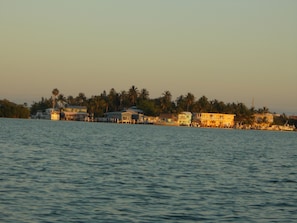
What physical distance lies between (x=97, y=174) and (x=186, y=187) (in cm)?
625

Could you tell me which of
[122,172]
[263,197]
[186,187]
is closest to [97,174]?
[122,172]

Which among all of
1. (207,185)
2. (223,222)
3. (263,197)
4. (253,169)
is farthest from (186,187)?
(253,169)

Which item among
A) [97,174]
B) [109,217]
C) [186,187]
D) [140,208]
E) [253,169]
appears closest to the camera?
[109,217]

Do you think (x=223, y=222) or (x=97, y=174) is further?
(x=97, y=174)

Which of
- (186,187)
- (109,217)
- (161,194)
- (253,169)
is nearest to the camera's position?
(109,217)

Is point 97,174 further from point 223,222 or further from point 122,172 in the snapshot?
point 223,222

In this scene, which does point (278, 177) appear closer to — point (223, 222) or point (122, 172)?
point (122, 172)

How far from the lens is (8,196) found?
86.6 ft

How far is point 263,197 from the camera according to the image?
2994 cm

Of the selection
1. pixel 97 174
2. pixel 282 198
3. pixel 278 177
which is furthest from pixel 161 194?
pixel 278 177

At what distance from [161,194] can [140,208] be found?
4.14 m

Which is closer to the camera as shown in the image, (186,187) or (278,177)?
(186,187)

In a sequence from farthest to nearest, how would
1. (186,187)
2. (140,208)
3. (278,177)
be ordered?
(278,177)
(186,187)
(140,208)

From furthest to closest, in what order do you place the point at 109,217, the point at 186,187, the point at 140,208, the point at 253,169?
the point at 253,169 < the point at 186,187 < the point at 140,208 < the point at 109,217
